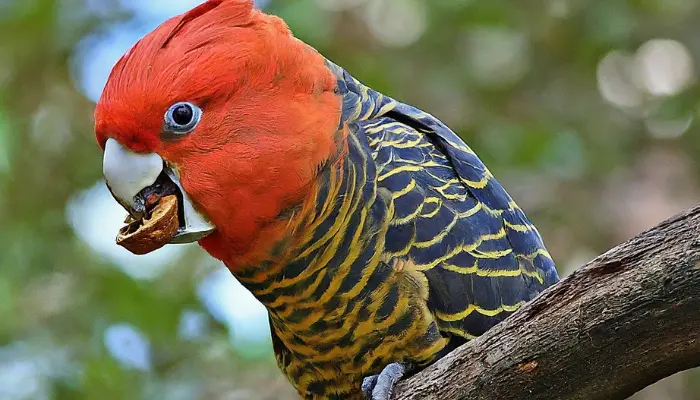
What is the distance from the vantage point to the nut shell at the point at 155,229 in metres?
2.12

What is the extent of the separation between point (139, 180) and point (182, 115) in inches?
8.3

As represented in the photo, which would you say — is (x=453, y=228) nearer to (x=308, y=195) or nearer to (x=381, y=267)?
(x=381, y=267)

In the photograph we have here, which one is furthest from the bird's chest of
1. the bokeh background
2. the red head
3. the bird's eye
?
the bokeh background

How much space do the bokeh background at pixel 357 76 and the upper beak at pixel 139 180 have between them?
165 cm

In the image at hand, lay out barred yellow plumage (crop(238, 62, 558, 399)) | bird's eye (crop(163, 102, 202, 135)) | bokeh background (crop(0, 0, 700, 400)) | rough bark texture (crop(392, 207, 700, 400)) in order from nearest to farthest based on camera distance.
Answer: rough bark texture (crop(392, 207, 700, 400))
bird's eye (crop(163, 102, 202, 135))
barred yellow plumage (crop(238, 62, 558, 399))
bokeh background (crop(0, 0, 700, 400))

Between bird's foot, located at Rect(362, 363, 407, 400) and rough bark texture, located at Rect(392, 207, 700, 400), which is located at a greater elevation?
bird's foot, located at Rect(362, 363, 407, 400)

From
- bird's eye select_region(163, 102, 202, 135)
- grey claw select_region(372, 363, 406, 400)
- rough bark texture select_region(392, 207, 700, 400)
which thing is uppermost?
bird's eye select_region(163, 102, 202, 135)

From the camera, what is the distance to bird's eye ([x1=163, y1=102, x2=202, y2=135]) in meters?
2.09

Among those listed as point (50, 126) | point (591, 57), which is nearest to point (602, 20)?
point (591, 57)

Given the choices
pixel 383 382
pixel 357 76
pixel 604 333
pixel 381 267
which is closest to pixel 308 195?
pixel 381 267

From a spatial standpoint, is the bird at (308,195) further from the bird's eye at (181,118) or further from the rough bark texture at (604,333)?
the rough bark texture at (604,333)

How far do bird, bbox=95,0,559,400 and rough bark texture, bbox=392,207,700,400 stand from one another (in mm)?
412

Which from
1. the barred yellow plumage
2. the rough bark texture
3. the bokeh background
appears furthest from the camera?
the bokeh background

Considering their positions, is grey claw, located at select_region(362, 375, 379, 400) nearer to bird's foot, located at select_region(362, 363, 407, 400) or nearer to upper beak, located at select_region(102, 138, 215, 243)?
bird's foot, located at select_region(362, 363, 407, 400)
